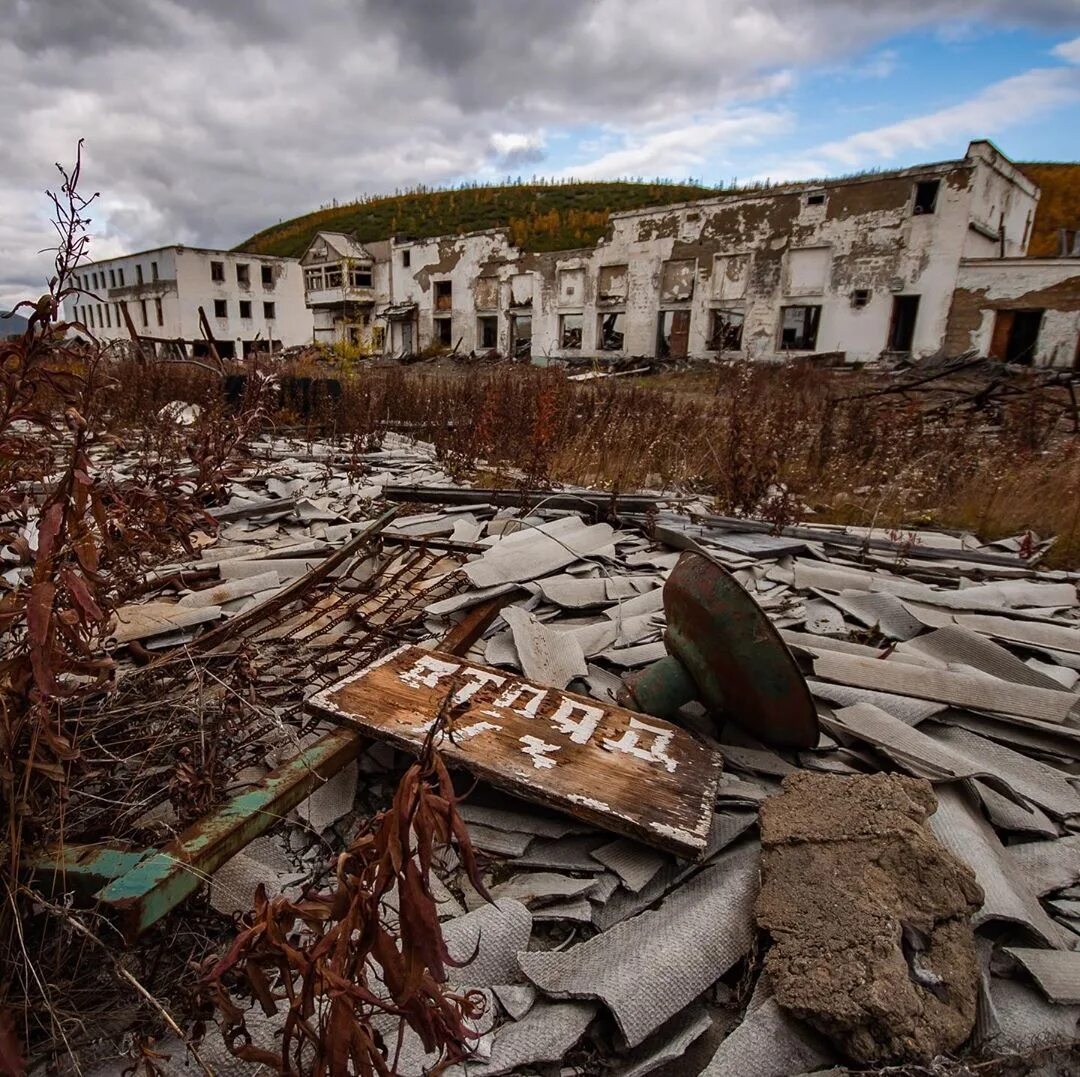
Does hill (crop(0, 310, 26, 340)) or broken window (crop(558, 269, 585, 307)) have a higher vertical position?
broken window (crop(558, 269, 585, 307))

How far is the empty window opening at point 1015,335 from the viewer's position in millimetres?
20406

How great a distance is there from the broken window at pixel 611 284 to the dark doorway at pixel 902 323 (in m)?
10.7

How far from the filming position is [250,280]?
141ft

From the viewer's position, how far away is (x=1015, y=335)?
69.1 feet

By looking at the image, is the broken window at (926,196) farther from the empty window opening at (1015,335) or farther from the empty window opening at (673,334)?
the empty window opening at (673,334)

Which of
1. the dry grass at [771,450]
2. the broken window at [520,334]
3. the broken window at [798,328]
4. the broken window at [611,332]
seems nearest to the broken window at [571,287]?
the broken window at [611,332]

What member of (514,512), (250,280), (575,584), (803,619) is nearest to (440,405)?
(514,512)

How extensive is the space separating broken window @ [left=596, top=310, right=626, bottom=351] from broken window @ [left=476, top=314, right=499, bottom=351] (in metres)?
6.31

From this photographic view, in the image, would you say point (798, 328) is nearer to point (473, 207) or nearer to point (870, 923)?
point (870, 923)

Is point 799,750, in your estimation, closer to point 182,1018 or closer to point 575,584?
point 575,584

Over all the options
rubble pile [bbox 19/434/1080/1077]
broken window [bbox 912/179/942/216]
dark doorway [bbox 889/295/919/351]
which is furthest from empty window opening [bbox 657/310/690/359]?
rubble pile [bbox 19/434/1080/1077]

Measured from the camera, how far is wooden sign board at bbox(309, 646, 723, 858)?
194 centimetres

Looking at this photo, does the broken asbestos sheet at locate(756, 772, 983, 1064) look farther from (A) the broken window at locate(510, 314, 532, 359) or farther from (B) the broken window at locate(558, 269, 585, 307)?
(A) the broken window at locate(510, 314, 532, 359)

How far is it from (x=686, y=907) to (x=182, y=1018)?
4.19 feet
